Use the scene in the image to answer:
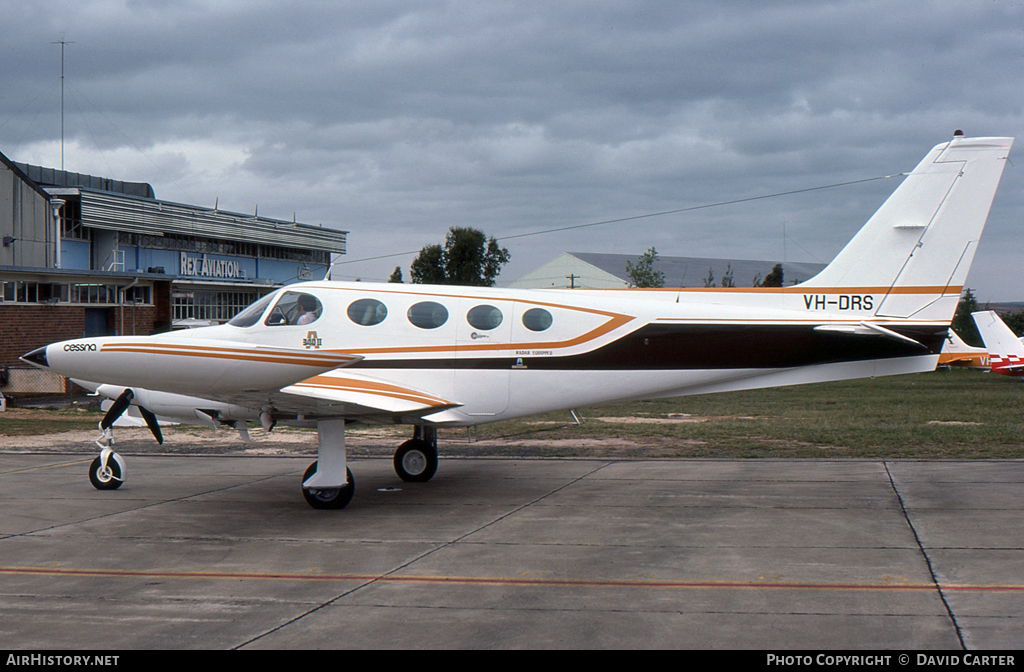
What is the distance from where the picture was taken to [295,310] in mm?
12539

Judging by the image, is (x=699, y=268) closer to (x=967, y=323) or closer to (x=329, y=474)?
(x=967, y=323)

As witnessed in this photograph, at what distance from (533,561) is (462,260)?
4096 cm

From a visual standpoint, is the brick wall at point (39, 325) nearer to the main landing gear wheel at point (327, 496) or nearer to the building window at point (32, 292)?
the building window at point (32, 292)

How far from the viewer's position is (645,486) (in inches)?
513

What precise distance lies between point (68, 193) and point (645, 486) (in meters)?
42.7

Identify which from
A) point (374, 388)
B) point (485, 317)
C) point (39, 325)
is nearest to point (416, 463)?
point (374, 388)

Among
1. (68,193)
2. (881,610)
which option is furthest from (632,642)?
(68,193)

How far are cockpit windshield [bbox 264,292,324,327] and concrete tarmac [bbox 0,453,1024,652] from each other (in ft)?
8.53

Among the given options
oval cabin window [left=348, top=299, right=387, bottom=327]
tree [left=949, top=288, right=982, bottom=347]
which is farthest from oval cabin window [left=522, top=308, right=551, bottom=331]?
tree [left=949, top=288, right=982, bottom=347]

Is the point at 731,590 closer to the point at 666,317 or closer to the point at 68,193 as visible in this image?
the point at 666,317

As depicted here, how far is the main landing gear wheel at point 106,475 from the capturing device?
43.9ft

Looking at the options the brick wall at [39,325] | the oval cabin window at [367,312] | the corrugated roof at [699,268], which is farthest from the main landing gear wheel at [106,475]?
the corrugated roof at [699,268]

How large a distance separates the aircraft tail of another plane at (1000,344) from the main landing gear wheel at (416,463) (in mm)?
26382

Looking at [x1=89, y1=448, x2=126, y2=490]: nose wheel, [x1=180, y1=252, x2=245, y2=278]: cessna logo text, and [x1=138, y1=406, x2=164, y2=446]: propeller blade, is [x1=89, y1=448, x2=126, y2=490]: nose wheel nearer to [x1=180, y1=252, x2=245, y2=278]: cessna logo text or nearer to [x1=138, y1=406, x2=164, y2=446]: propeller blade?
[x1=138, y1=406, x2=164, y2=446]: propeller blade
